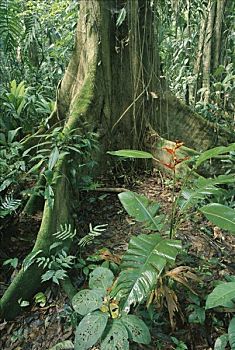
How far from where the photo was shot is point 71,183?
Result: 3.05 m

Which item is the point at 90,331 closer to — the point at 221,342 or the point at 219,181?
the point at 221,342

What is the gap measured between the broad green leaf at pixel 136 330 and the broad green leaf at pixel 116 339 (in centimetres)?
5

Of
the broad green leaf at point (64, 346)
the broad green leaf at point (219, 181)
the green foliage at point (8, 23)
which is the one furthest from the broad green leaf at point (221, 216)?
the green foliage at point (8, 23)

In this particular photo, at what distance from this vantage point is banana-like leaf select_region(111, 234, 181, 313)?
1.85 meters

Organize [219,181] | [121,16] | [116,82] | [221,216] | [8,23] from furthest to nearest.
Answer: [8,23] → [116,82] → [121,16] → [219,181] → [221,216]

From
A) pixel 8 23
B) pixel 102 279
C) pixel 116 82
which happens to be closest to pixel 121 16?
pixel 116 82

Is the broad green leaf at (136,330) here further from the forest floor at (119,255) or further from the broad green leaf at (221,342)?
the broad green leaf at (221,342)

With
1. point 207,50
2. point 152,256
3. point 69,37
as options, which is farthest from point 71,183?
point 207,50

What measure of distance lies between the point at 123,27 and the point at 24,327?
8.81ft

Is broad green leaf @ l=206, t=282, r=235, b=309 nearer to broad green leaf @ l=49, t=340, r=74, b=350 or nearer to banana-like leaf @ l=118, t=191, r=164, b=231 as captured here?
banana-like leaf @ l=118, t=191, r=164, b=231

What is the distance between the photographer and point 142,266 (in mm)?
1938

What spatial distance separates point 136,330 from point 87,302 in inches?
12.0

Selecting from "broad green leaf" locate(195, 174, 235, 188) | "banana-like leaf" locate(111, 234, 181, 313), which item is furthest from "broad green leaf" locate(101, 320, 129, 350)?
"broad green leaf" locate(195, 174, 235, 188)

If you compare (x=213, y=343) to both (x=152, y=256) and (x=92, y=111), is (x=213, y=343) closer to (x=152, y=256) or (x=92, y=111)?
(x=152, y=256)
